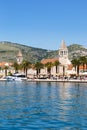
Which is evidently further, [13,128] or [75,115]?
[75,115]

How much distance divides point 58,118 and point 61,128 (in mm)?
5532

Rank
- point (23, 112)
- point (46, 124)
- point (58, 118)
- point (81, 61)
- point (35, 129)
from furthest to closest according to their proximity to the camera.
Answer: point (81, 61) < point (23, 112) < point (58, 118) < point (46, 124) < point (35, 129)

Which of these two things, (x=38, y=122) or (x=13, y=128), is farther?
(x=38, y=122)

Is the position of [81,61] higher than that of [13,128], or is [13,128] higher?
[81,61]

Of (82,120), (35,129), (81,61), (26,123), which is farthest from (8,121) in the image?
(81,61)

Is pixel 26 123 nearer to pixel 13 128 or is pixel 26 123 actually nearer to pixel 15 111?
pixel 13 128

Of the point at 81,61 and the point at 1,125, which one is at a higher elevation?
the point at 81,61

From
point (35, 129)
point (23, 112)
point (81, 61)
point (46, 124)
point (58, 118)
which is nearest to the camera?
point (35, 129)

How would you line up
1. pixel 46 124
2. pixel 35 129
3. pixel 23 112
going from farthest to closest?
pixel 23 112 → pixel 46 124 → pixel 35 129

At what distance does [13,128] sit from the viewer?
32.5 m

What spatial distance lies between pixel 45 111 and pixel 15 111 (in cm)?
352

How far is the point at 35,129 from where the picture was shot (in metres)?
31.9

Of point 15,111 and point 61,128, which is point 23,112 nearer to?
point 15,111

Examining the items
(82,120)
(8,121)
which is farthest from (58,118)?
(8,121)
